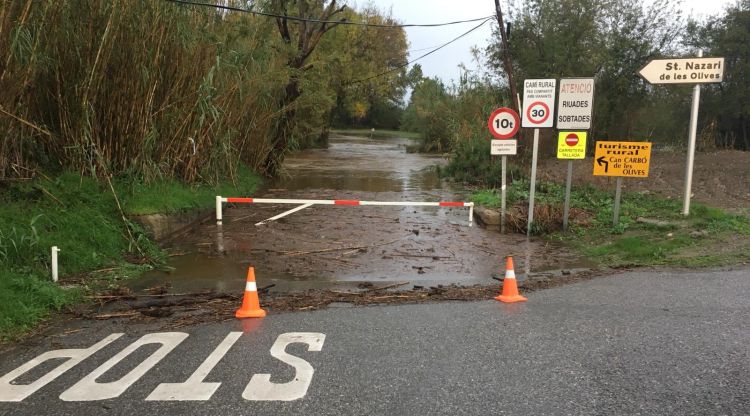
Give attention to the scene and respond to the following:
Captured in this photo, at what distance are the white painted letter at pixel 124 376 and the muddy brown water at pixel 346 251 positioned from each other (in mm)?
1830

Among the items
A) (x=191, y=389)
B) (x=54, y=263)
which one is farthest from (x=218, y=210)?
(x=191, y=389)

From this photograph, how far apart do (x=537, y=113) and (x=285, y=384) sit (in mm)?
7500

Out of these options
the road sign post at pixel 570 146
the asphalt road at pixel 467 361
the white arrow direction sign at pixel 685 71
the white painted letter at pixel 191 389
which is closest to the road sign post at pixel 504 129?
the road sign post at pixel 570 146

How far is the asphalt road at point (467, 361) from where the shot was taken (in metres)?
3.65

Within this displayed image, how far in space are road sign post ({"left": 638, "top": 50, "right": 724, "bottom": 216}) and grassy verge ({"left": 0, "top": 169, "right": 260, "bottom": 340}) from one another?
8859 millimetres

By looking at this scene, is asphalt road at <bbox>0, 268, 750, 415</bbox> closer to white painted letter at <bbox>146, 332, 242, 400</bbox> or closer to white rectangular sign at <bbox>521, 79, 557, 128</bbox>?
white painted letter at <bbox>146, 332, 242, 400</bbox>

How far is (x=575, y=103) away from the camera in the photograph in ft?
32.1

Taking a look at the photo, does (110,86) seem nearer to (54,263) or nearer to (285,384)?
(54,263)

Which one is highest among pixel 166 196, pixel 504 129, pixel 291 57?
pixel 291 57

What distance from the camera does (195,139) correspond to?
1166 cm

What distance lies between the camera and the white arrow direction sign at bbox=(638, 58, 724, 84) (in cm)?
979

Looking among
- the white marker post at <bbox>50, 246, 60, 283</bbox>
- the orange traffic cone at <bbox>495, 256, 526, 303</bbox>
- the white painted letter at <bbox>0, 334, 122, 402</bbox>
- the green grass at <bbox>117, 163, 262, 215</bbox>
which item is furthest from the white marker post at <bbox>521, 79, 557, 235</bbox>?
the white painted letter at <bbox>0, 334, 122, 402</bbox>

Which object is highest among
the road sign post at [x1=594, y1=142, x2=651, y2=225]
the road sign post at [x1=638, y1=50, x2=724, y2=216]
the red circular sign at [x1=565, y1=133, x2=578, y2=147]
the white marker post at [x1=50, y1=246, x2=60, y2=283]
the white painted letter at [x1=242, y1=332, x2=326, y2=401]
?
the road sign post at [x1=638, y1=50, x2=724, y2=216]

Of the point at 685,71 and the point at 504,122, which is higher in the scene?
the point at 685,71
